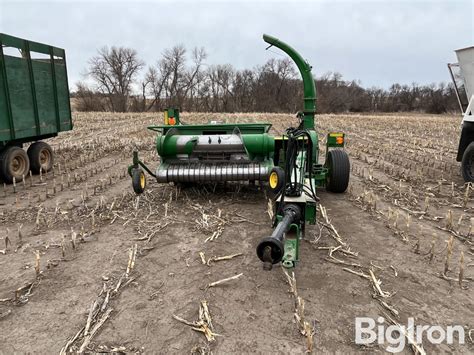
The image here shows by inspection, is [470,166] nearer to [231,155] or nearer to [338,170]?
[338,170]

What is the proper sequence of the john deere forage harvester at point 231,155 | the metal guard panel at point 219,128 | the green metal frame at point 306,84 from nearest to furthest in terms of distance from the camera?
1. the john deere forage harvester at point 231,155
2. the metal guard panel at point 219,128
3. the green metal frame at point 306,84

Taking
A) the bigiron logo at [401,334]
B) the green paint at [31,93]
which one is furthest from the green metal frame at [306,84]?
the green paint at [31,93]

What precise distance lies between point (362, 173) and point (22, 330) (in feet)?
22.6

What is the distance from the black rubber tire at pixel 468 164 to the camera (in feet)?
22.7

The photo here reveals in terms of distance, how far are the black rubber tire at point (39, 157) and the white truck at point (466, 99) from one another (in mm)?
8917

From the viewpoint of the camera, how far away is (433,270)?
3482 millimetres

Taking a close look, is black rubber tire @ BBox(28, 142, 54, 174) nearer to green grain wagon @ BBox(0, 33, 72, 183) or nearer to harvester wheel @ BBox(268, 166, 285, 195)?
green grain wagon @ BBox(0, 33, 72, 183)

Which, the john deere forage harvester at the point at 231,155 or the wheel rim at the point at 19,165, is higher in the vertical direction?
the john deere forage harvester at the point at 231,155

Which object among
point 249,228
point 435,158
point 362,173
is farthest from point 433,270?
point 435,158

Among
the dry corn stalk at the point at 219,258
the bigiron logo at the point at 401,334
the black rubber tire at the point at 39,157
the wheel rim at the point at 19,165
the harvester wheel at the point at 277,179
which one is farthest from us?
the black rubber tire at the point at 39,157

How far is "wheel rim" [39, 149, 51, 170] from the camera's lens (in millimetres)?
8047

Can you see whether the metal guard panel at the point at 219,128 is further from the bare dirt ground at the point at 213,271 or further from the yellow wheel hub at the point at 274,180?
the yellow wheel hub at the point at 274,180

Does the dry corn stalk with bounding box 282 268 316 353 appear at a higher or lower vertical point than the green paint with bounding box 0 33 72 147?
lower

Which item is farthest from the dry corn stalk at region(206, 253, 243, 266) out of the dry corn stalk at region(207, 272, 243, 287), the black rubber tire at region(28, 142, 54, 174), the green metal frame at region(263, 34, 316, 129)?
the black rubber tire at region(28, 142, 54, 174)
